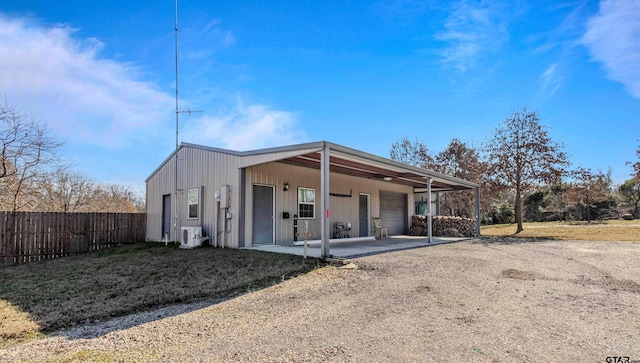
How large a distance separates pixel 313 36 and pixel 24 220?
9765mm

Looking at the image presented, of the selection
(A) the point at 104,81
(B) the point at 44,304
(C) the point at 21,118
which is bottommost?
(B) the point at 44,304

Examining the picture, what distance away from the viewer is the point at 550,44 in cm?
953

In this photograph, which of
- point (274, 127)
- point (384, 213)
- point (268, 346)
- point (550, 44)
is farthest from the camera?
point (384, 213)

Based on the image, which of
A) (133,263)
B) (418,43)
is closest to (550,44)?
(418,43)

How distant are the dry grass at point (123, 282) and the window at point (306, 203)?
9.80ft

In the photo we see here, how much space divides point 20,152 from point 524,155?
68.0ft

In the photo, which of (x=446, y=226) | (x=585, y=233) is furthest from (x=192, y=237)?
(x=585, y=233)

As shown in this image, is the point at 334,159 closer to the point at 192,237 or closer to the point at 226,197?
the point at 226,197

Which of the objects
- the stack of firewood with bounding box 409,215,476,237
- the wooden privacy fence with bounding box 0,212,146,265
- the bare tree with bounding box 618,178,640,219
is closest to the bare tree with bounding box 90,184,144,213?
the wooden privacy fence with bounding box 0,212,146,265

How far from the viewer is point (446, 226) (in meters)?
15.7

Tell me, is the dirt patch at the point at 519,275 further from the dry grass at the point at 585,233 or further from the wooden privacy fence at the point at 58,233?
the wooden privacy fence at the point at 58,233

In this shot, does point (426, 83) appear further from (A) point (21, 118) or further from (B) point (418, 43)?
(A) point (21, 118)

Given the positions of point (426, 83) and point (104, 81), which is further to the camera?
point (426, 83)

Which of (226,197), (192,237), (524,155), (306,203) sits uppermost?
(524,155)
